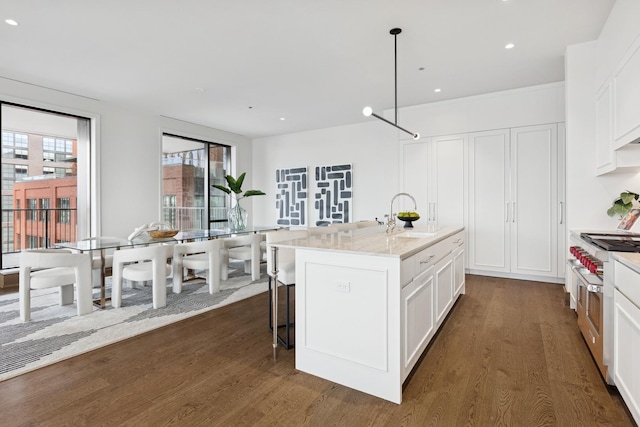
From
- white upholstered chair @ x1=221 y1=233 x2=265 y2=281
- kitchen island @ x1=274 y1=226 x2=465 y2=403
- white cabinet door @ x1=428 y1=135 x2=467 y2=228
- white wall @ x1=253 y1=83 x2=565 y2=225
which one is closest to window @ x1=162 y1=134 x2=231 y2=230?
white wall @ x1=253 y1=83 x2=565 y2=225

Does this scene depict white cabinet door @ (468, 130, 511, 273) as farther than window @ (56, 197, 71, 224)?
No

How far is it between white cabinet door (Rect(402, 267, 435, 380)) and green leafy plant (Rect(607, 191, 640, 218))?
7.21 feet

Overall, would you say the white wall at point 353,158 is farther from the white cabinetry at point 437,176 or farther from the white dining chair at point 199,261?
the white dining chair at point 199,261

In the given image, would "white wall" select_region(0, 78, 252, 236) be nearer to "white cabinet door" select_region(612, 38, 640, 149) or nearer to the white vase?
the white vase

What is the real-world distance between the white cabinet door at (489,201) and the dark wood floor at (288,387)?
1.99m

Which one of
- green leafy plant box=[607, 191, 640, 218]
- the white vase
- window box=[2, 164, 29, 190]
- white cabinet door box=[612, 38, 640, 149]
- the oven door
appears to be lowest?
the oven door

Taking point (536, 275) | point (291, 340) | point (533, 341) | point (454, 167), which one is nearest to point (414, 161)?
point (454, 167)

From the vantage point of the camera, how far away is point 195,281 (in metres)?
4.66

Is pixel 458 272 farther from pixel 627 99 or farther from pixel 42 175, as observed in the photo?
pixel 42 175

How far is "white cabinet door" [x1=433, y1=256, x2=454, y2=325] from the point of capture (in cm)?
260

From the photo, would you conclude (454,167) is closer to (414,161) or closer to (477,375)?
(414,161)

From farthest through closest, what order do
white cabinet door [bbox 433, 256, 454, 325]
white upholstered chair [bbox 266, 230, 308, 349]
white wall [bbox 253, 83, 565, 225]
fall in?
white wall [bbox 253, 83, 565, 225], white cabinet door [bbox 433, 256, 454, 325], white upholstered chair [bbox 266, 230, 308, 349]

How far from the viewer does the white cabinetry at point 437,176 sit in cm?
499

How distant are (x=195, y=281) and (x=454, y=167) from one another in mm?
4191
